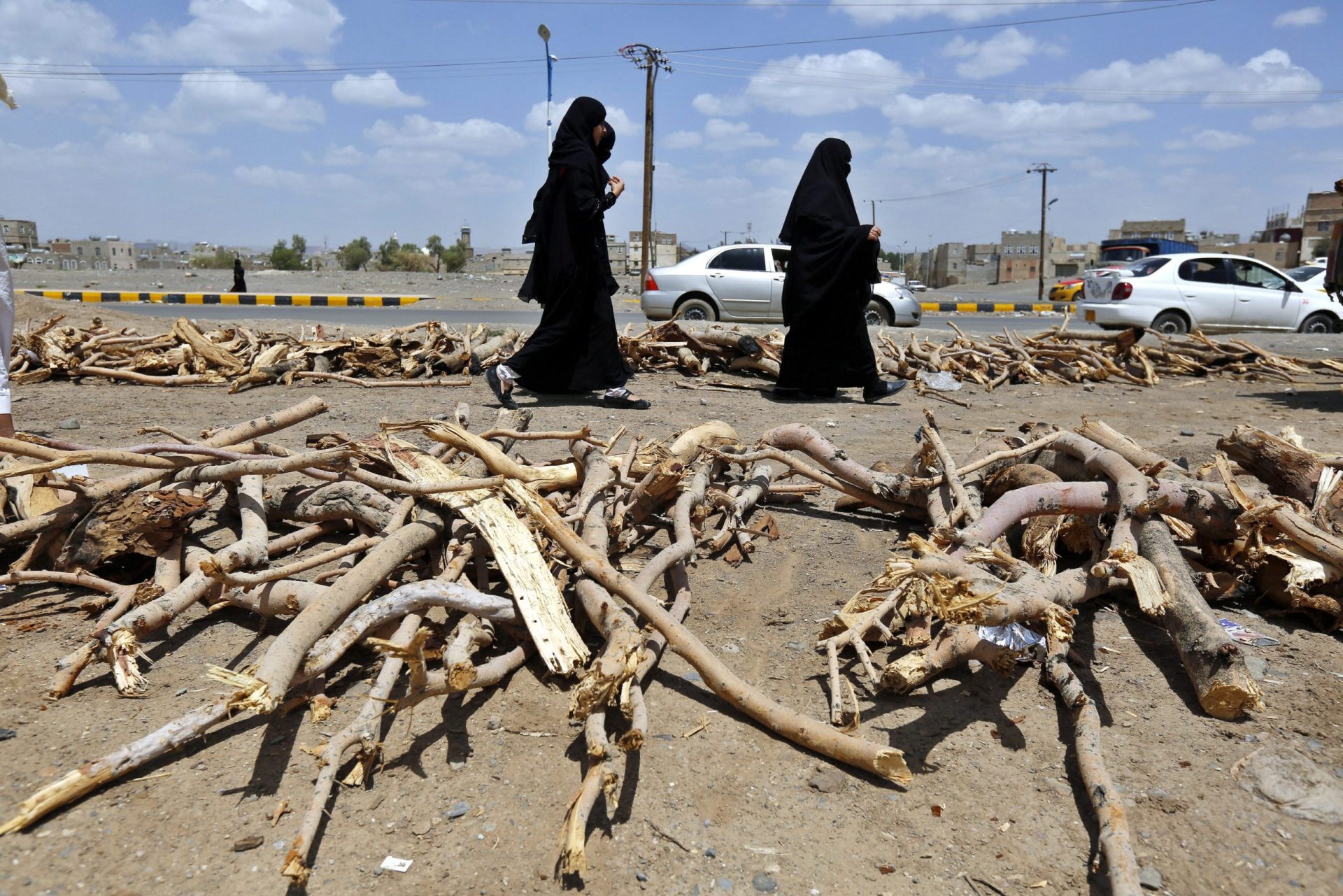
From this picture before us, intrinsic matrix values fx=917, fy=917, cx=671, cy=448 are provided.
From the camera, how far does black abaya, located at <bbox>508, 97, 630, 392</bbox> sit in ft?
20.3

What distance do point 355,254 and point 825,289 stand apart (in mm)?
49150

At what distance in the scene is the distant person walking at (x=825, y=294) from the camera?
22.9 ft

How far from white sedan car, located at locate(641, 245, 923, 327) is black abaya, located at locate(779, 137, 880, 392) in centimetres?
512

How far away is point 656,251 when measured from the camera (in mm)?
31094

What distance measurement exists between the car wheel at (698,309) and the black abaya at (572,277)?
19.8ft

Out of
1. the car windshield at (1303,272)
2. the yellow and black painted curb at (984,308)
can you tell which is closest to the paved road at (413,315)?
the yellow and black painted curb at (984,308)

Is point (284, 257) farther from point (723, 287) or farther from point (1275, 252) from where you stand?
point (1275, 252)

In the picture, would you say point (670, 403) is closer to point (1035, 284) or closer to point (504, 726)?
point (504, 726)

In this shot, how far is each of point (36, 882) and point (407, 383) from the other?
5674 millimetres

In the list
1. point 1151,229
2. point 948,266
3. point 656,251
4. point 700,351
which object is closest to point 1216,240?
point 1151,229

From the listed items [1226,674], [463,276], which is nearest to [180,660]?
[1226,674]

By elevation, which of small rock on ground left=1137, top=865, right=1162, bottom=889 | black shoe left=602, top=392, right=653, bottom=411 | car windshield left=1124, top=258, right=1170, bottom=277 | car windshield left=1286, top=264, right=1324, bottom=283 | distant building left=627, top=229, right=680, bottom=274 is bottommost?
small rock on ground left=1137, top=865, right=1162, bottom=889

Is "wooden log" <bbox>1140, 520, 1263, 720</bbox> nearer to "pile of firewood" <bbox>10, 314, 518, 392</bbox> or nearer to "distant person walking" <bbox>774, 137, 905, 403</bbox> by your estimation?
"distant person walking" <bbox>774, 137, 905, 403</bbox>

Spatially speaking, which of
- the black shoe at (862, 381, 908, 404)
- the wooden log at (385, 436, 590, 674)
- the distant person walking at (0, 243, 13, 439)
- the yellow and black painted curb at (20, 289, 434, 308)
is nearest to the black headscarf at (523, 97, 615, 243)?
the black shoe at (862, 381, 908, 404)
